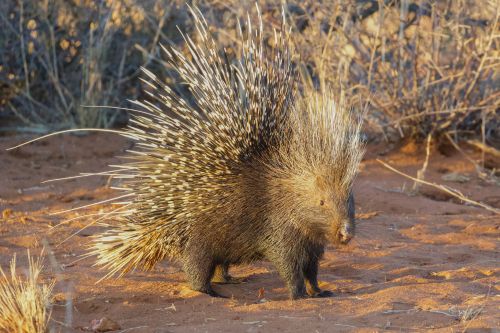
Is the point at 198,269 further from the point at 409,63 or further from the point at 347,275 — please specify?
the point at 409,63

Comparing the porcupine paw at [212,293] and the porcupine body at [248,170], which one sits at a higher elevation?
the porcupine body at [248,170]

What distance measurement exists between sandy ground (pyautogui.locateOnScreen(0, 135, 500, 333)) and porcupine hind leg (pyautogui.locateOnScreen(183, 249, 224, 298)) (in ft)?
0.27

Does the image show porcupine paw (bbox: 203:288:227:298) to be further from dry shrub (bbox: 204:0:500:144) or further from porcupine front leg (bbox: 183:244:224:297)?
dry shrub (bbox: 204:0:500:144)

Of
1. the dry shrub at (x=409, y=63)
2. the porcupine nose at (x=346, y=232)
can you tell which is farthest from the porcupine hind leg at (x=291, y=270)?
the dry shrub at (x=409, y=63)

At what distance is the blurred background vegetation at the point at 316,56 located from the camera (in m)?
8.98

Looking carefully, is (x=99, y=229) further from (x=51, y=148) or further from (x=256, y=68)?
(x=51, y=148)

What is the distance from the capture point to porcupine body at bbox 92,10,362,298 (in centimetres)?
507

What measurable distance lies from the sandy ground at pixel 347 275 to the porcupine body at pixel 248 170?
0.36m

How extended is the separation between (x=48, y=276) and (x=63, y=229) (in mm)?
1318

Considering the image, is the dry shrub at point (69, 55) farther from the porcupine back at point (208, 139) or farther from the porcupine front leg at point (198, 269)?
the porcupine front leg at point (198, 269)

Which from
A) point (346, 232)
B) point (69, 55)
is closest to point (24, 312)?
point (346, 232)

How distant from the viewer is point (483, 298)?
4.89 m

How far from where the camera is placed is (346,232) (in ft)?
16.0

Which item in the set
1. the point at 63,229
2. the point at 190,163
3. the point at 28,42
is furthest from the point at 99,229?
the point at 28,42
